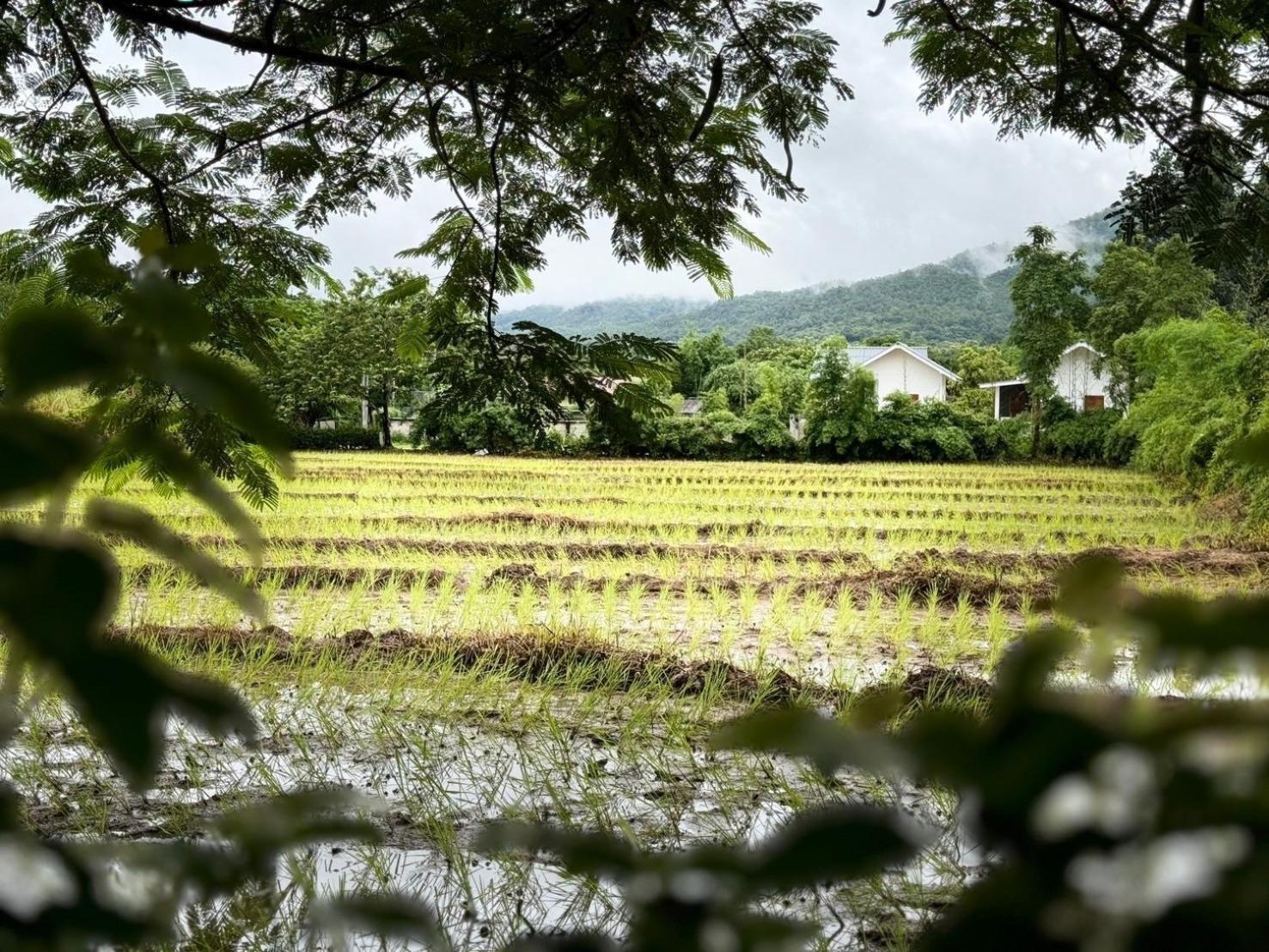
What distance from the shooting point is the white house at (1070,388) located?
2947 cm

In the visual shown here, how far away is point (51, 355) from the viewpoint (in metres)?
0.31

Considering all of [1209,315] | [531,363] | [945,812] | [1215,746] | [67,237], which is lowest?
[945,812]

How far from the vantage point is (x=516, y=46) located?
2000 mm

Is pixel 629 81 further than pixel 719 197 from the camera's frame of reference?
No

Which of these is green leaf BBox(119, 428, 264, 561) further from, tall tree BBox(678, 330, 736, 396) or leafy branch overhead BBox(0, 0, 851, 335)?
tall tree BBox(678, 330, 736, 396)

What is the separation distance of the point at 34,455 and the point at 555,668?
349 centimetres

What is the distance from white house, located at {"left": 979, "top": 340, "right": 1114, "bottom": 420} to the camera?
2947cm

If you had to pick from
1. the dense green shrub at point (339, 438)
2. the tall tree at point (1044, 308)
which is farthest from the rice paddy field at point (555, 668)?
the dense green shrub at point (339, 438)

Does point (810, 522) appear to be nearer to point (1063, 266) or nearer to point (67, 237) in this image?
point (67, 237)

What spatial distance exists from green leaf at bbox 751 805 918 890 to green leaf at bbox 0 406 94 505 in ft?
0.88

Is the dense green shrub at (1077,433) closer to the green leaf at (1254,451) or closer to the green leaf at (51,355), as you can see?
the green leaf at (1254,451)

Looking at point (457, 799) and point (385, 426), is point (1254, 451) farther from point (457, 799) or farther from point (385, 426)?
point (385, 426)

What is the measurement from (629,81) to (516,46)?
416mm

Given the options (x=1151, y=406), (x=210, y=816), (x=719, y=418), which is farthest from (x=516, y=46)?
(x=719, y=418)
